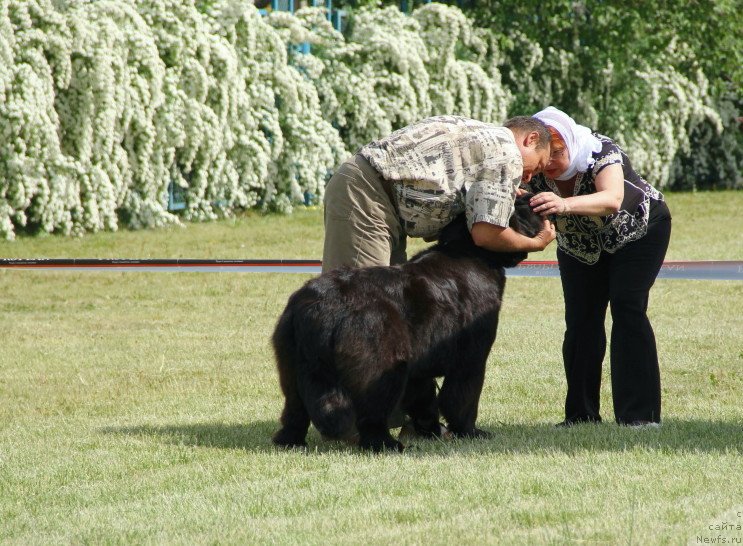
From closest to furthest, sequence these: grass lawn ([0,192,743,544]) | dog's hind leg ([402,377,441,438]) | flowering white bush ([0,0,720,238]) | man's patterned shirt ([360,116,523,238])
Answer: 1. grass lawn ([0,192,743,544])
2. man's patterned shirt ([360,116,523,238])
3. dog's hind leg ([402,377,441,438])
4. flowering white bush ([0,0,720,238])

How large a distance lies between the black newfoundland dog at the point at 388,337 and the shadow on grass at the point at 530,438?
0.54ft

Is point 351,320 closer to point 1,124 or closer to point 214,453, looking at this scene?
point 214,453

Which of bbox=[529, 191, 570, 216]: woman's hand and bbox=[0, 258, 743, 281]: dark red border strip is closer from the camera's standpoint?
bbox=[529, 191, 570, 216]: woman's hand

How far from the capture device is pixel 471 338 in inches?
202

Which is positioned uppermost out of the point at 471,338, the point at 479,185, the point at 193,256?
the point at 479,185

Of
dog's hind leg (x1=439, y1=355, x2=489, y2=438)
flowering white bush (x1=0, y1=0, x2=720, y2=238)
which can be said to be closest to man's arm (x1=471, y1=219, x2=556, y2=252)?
dog's hind leg (x1=439, y1=355, x2=489, y2=438)

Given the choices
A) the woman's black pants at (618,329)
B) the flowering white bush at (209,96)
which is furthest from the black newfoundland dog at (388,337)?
the flowering white bush at (209,96)

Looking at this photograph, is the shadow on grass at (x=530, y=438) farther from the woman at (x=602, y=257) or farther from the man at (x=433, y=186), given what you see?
the man at (x=433, y=186)

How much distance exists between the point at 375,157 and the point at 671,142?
19453mm

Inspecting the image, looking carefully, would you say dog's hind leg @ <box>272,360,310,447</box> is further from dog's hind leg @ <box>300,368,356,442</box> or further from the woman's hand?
the woman's hand

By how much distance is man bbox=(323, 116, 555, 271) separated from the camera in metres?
5.02

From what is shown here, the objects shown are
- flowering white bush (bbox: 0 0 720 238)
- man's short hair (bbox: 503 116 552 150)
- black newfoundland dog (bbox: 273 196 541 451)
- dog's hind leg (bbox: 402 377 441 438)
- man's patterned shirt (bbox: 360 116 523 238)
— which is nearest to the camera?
black newfoundland dog (bbox: 273 196 541 451)

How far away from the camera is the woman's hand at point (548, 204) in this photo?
508cm

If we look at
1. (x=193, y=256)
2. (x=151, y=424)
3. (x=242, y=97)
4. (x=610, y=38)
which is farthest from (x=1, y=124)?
(x=610, y=38)
